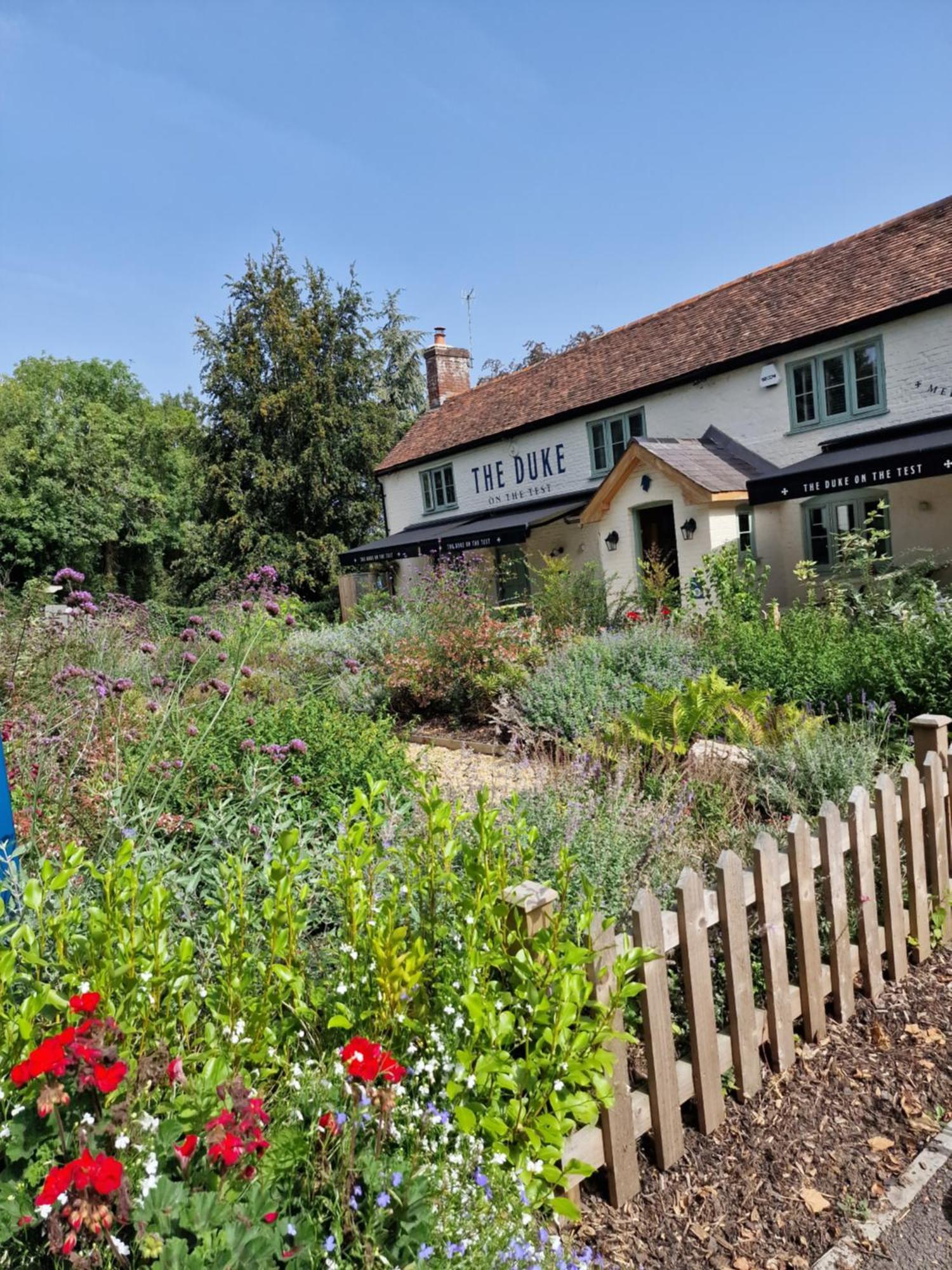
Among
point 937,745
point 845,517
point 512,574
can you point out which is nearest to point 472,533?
point 512,574

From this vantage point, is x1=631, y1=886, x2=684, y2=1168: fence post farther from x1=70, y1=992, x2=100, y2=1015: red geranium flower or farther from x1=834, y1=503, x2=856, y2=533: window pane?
x1=834, y1=503, x2=856, y2=533: window pane

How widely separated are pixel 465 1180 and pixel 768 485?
1132 cm

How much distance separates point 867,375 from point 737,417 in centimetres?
224

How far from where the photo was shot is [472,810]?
3750 millimetres

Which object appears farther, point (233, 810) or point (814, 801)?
point (814, 801)

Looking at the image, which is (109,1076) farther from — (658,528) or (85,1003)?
(658,528)

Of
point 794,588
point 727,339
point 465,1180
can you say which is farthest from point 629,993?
point 727,339

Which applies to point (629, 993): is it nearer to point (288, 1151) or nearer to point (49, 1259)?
point (288, 1151)

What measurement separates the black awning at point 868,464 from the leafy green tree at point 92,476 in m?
21.5

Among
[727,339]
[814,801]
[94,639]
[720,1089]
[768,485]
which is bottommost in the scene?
[720,1089]

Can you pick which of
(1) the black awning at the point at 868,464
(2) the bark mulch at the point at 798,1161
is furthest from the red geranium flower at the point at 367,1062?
(1) the black awning at the point at 868,464

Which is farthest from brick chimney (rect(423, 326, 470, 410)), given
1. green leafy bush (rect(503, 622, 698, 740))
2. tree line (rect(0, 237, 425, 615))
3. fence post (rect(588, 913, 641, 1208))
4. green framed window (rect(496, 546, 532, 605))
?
fence post (rect(588, 913, 641, 1208))

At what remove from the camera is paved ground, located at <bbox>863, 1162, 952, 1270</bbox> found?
6.89 ft

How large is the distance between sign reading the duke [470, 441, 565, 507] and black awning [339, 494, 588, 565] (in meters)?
0.40
